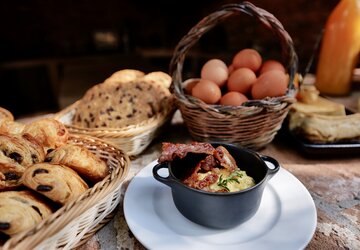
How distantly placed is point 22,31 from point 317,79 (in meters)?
3.88

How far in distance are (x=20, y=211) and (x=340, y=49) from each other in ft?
5.11

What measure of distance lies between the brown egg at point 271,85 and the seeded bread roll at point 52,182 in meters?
0.65

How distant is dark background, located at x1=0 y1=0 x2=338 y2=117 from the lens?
3537 millimetres

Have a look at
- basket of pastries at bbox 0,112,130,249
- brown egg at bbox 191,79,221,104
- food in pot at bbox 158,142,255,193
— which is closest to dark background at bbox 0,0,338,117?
brown egg at bbox 191,79,221,104

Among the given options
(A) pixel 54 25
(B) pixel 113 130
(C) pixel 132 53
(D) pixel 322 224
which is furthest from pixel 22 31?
(D) pixel 322 224

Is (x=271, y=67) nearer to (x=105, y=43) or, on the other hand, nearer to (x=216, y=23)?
(x=216, y=23)

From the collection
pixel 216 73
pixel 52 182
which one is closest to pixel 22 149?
pixel 52 182

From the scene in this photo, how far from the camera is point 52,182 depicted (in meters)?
0.57

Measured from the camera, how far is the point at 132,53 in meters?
→ 4.32

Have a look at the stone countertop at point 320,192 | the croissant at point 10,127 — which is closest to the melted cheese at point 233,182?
the stone countertop at point 320,192

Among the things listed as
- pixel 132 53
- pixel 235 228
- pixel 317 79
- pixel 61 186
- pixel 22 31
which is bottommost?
pixel 132 53

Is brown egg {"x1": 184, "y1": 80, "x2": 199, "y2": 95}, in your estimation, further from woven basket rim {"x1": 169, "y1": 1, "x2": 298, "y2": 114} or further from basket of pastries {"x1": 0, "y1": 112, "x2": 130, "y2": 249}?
basket of pastries {"x1": 0, "y1": 112, "x2": 130, "y2": 249}

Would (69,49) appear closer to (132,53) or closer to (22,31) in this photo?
(22,31)

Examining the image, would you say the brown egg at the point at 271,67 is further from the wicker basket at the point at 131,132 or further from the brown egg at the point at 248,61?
the wicker basket at the point at 131,132
